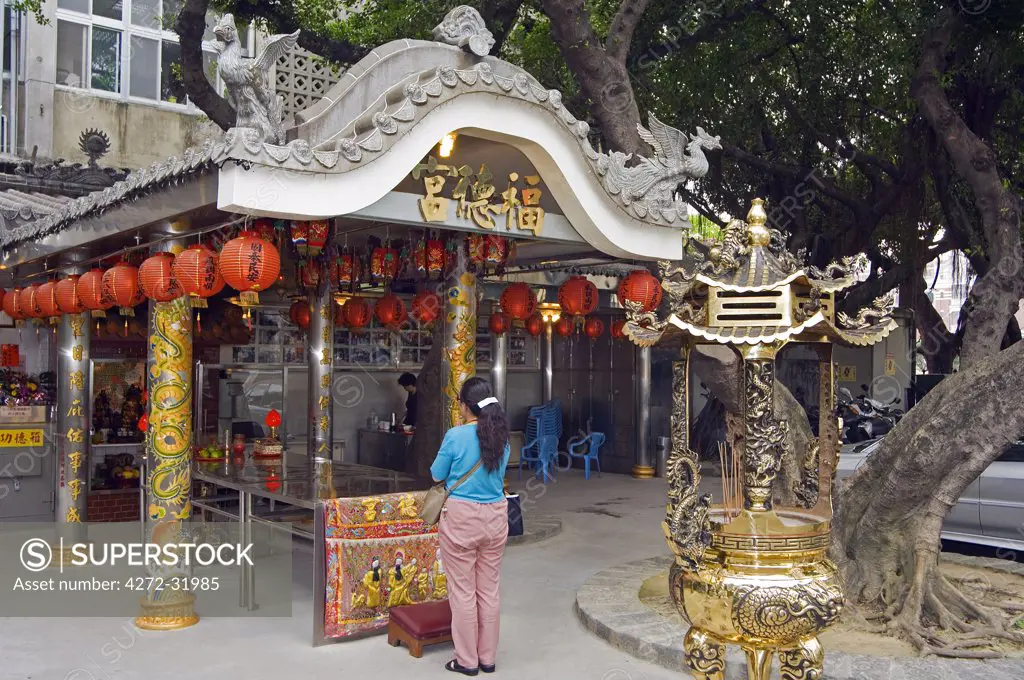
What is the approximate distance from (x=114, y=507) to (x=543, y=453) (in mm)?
5636

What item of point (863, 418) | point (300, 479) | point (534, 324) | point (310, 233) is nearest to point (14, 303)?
point (300, 479)

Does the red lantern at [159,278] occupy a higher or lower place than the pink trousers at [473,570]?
higher

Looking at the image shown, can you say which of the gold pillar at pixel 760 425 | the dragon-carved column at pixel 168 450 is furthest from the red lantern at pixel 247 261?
the gold pillar at pixel 760 425

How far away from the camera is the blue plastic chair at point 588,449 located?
13.2 metres

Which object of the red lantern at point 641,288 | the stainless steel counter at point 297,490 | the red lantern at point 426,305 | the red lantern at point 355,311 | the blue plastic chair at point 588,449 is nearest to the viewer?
the stainless steel counter at point 297,490

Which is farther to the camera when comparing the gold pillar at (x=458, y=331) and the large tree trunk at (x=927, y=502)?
the gold pillar at (x=458, y=331)

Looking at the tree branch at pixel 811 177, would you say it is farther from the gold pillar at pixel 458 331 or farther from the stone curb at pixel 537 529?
the gold pillar at pixel 458 331

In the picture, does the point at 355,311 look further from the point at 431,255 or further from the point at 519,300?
the point at 431,255

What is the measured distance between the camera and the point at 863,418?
1335 cm

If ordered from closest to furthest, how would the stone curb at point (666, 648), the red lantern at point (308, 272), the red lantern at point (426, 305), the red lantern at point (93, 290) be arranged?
the stone curb at point (666, 648) < the red lantern at point (93, 290) < the red lantern at point (426, 305) < the red lantern at point (308, 272)

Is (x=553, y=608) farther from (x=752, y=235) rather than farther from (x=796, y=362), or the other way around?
(x=796, y=362)

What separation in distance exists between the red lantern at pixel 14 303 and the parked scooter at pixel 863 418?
990cm

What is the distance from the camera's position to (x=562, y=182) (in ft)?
20.6

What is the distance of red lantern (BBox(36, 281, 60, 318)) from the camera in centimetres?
728
